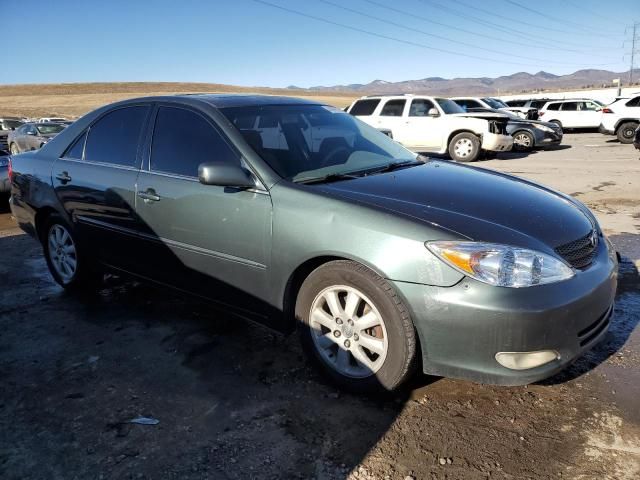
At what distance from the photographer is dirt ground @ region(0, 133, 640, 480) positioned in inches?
92.7

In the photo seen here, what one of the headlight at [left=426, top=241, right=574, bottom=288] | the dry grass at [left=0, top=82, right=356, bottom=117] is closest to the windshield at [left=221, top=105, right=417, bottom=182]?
the headlight at [left=426, top=241, right=574, bottom=288]

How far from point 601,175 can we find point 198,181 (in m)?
9.80

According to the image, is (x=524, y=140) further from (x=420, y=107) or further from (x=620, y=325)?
(x=620, y=325)

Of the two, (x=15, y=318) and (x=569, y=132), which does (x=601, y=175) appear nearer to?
(x=15, y=318)

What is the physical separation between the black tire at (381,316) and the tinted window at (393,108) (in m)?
12.1

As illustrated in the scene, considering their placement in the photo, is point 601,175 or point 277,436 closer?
point 277,436

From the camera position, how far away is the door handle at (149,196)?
357 cm

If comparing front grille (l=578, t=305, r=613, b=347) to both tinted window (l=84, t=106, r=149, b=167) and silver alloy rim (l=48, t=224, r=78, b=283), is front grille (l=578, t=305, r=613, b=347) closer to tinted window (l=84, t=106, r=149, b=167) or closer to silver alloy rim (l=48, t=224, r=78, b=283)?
tinted window (l=84, t=106, r=149, b=167)

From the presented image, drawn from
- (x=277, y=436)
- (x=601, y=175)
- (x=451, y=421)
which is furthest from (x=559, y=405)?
(x=601, y=175)

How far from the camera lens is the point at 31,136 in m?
16.7

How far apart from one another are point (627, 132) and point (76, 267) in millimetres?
19667

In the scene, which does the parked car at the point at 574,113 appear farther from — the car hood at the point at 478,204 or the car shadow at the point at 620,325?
the car hood at the point at 478,204

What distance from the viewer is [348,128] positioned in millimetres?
4055

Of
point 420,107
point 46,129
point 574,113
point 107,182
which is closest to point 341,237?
point 107,182
